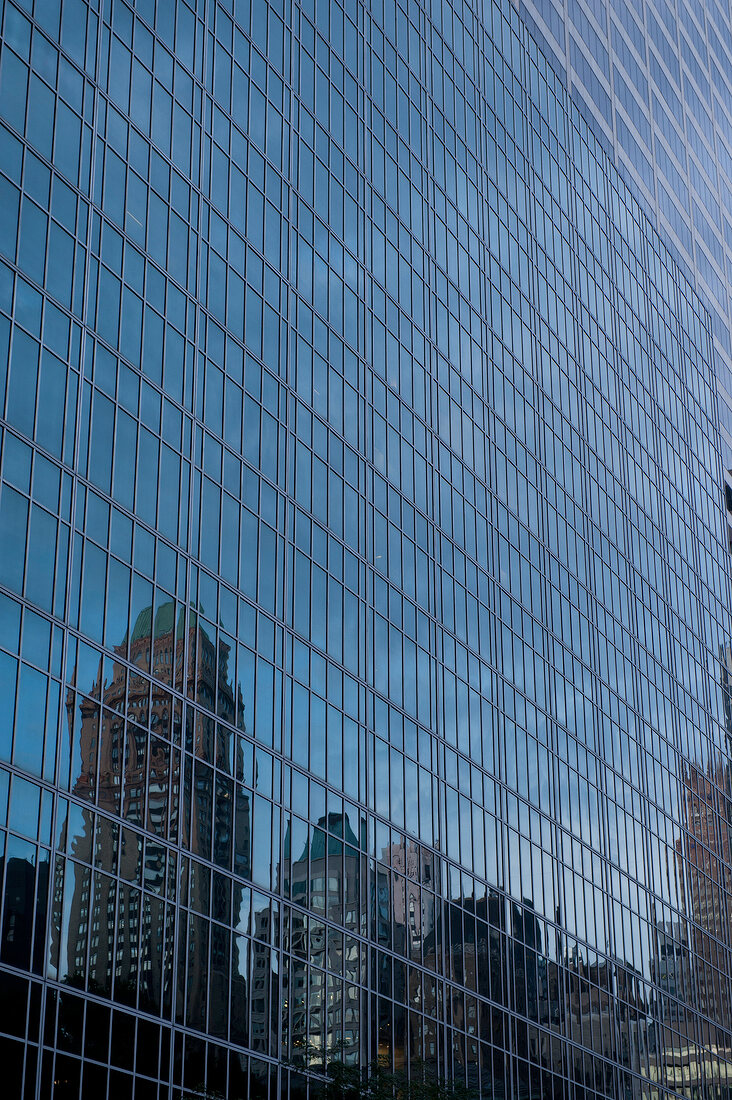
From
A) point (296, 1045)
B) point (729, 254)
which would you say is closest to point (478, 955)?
point (296, 1045)

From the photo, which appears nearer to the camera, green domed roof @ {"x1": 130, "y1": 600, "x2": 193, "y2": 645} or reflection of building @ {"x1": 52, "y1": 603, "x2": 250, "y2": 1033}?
reflection of building @ {"x1": 52, "y1": 603, "x2": 250, "y2": 1033}

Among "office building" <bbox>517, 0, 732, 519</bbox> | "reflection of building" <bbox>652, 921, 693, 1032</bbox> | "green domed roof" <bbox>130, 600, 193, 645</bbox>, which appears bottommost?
"reflection of building" <bbox>652, 921, 693, 1032</bbox>

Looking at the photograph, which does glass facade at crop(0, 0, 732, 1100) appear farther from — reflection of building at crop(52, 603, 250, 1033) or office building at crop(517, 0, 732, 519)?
office building at crop(517, 0, 732, 519)

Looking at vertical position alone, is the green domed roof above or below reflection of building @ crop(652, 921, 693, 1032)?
above

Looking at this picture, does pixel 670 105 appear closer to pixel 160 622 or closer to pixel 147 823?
pixel 160 622

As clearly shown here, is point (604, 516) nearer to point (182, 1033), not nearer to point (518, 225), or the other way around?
point (518, 225)

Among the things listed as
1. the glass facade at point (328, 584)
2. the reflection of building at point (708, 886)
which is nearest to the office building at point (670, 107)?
the glass facade at point (328, 584)

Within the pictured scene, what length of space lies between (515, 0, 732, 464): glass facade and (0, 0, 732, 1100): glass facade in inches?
209

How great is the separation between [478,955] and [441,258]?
32.4 metres

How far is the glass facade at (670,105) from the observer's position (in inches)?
3814

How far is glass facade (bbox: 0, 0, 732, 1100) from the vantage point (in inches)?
1737

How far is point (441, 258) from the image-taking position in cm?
7369

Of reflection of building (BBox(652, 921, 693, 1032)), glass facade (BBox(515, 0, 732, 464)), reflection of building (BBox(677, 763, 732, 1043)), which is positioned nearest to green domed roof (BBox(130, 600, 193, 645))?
reflection of building (BBox(652, 921, 693, 1032))

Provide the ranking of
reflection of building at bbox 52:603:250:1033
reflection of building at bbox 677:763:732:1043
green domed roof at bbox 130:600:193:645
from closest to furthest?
reflection of building at bbox 52:603:250:1033, green domed roof at bbox 130:600:193:645, reflection of building at bbox 677:763:732:1043
